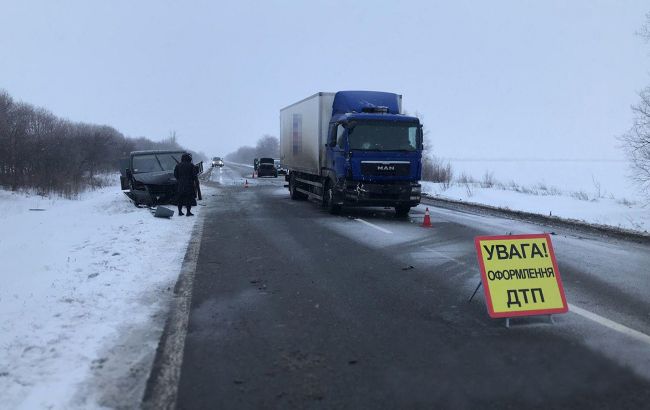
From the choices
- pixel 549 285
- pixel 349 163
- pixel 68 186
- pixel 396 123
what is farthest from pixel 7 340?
pixel 68 186

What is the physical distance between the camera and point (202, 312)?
5867 mm

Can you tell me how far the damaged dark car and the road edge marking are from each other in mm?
11519

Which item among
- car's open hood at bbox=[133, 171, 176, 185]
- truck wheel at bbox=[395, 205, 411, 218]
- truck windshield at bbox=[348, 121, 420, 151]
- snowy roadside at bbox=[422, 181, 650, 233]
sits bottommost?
snowy roadside at bbox=[422, 181, 650, 233]

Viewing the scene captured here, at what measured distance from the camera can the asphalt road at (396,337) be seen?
12.6ft

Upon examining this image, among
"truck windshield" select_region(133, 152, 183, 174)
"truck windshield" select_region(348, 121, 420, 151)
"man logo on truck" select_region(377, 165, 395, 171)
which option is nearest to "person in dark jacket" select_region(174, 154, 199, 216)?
"truck windshield" select_region(133, 152, 183, 174)

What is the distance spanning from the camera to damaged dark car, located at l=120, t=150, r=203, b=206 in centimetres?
1838

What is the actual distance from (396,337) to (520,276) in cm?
170

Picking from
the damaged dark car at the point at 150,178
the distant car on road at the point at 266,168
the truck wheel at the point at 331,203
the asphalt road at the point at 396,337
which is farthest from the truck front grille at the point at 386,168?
the distant car on road at the point at 266,168

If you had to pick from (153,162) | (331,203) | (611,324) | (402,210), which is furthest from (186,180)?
(611,324)

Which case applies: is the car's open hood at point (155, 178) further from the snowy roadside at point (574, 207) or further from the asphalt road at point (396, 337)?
the snowy roadside at point (574, 207)

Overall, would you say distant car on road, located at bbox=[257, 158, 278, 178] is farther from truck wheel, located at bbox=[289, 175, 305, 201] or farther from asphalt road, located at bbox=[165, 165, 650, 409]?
asphalt road, located at bbox=[165, 165, 650, 409]

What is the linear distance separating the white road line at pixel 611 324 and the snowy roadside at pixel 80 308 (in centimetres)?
443

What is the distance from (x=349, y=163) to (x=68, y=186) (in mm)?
19468

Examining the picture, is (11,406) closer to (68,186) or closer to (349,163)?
(349,163)
